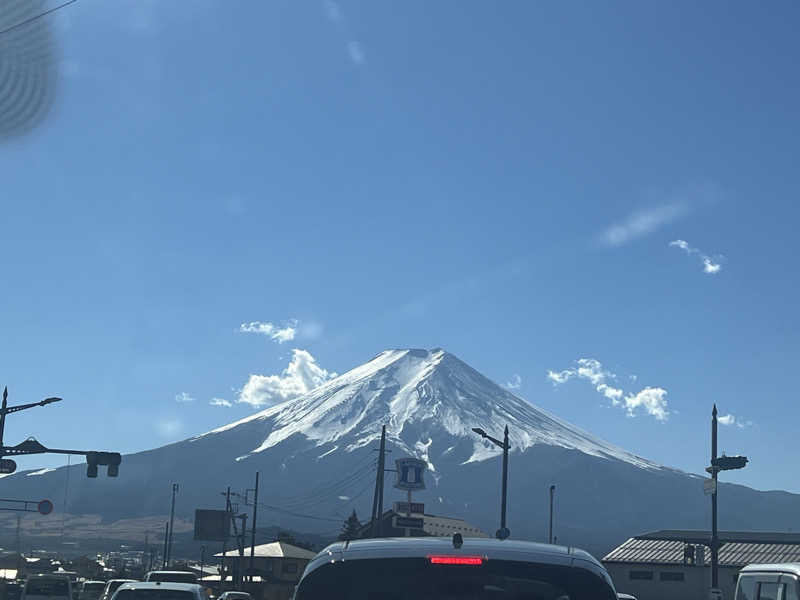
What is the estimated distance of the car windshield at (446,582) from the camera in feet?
19.3

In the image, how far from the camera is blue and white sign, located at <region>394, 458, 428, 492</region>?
95.8m

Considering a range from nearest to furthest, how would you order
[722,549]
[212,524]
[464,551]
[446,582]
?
1. [464,551]
2. [446,582]
3. [722,549]
4. [212,524]

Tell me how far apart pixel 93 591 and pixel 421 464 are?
6020 centimetres

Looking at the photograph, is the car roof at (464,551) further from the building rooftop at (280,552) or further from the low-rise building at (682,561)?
the building rooftop at (280,552)

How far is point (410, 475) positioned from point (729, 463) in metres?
64.3

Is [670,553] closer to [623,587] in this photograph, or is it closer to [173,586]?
[623,587]

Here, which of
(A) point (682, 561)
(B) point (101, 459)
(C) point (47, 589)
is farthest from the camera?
(A) point (682, 561)

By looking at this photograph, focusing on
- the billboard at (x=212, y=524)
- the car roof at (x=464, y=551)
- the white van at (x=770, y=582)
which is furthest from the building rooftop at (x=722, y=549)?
the car roof at (x=464, y=551)

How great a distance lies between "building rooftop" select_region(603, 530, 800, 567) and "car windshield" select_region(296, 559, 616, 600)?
2375 inches

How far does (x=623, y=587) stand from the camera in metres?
66.8

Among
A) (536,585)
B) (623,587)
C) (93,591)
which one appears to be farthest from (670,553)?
(536,585)

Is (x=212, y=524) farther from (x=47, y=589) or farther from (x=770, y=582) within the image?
(x=770, y=582)

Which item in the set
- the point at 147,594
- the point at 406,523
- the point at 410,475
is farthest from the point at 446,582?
the point at 410,475

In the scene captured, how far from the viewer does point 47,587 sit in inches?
1139
